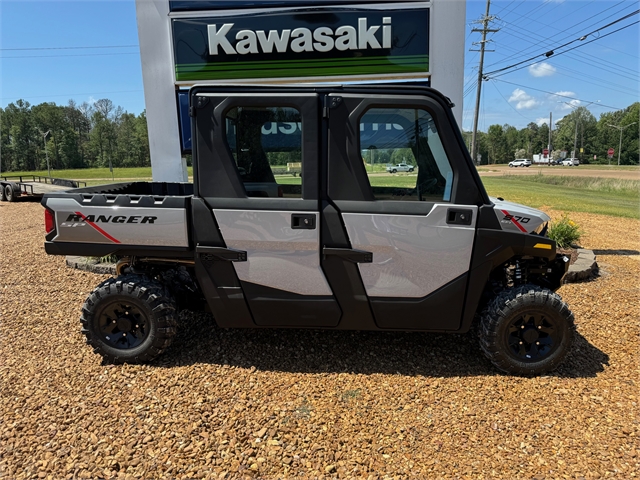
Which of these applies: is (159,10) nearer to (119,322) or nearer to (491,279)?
(119,322)

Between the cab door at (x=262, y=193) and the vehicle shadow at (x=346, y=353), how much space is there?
533 millimetres

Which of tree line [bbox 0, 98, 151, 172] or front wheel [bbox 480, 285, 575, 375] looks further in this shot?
tree line [bbox 0, 98, 151, 172]

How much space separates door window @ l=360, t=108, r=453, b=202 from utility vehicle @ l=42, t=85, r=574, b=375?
10 millimetres

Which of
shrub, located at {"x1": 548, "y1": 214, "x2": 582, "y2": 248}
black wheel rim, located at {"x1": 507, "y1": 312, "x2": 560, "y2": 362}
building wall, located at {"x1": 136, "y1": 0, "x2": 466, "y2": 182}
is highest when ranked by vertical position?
building wall, located at {"x1": 136, "y1": 0, "x2": 466, "y2": 182}

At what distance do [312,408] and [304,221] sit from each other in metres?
1.29

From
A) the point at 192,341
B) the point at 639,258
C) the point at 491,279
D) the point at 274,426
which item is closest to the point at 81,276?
the point at 192,341

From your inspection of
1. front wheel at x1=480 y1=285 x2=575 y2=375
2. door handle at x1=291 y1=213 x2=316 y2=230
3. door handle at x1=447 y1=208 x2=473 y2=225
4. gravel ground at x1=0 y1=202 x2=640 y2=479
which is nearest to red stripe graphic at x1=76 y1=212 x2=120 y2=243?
gravel ground at x1=0 y1=202 x2=640 y2=479

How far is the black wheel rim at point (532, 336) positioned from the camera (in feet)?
10.3

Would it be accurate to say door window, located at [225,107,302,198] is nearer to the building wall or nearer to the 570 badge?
the 570 badge

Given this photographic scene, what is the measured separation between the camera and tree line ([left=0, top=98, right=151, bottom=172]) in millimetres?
74250

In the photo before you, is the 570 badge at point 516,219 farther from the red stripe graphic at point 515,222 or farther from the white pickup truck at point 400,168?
the white pickup truck at point 400,168

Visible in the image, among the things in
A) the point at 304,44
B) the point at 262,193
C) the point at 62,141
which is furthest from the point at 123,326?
the point at 62,141

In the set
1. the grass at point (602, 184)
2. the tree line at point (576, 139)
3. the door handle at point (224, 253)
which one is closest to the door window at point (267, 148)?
the door handle at point (224, 253)

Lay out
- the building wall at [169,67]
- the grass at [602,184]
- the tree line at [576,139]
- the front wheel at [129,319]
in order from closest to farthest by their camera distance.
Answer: the front wheel at [129,319], the building wall at [169,67], the grass at [602,184], the tree line at [576,139]
